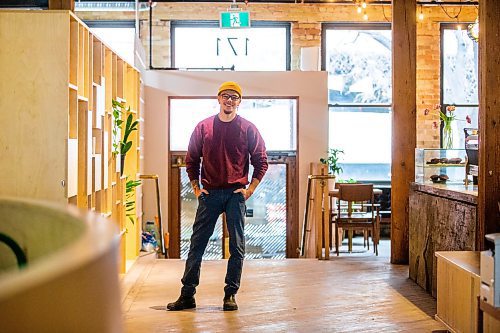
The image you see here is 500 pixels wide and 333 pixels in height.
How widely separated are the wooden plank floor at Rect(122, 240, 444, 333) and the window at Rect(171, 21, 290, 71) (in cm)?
479

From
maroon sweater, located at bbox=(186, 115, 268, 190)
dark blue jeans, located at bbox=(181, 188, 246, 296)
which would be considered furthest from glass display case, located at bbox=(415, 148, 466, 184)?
dark blue jeans, located at bbox=(181, 188, 246, 296)

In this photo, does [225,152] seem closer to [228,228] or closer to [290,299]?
[228,228]

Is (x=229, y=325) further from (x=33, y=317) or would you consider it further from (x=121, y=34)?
(x=121, y=34)

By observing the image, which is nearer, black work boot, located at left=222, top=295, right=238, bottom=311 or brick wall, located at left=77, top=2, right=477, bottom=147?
black work boot, located at left=222, top=295, right=238, bottom=311

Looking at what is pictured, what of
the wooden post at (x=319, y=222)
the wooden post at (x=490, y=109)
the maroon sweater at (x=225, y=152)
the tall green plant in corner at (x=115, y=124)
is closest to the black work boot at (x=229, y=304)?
the maroon sweater at (x=225, y=152)

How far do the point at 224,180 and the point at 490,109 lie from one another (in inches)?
70.0

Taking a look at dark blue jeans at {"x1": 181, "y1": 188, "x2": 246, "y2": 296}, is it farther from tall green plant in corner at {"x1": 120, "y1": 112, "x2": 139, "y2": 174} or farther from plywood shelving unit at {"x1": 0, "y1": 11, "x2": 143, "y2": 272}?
tall green plant in corner at {"x1": 120, "y1": 112, "x2": 139, "y2": 174}

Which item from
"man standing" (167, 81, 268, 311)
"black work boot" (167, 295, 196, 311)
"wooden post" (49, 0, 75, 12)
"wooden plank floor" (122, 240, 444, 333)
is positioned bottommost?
"wooden plank floor" (122, 240, 444, 333)

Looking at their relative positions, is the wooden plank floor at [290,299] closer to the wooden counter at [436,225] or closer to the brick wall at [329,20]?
the wooden counter at [436,225]

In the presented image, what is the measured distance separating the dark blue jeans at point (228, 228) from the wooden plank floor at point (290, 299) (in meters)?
0.26

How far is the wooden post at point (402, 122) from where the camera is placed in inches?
272

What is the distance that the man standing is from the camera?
15.5 feet

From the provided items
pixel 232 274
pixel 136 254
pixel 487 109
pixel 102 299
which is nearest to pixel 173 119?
pixel 136 254

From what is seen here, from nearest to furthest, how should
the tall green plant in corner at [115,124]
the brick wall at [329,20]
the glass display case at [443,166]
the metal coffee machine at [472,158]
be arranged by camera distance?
the metal coffee machine at [472,158] < the glass display case at [443,166] < the tall green plant in corner at [115,124] < the brick wall at [329,20]
